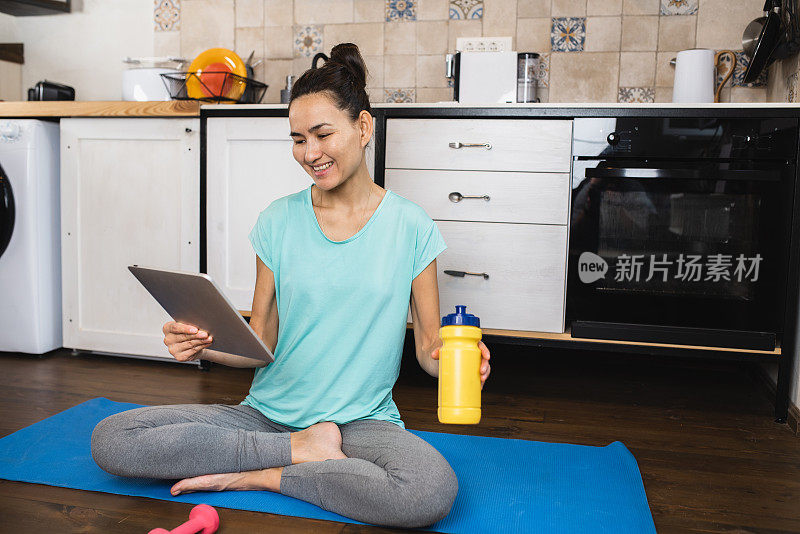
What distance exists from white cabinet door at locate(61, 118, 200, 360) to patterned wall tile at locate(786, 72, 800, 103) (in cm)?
183

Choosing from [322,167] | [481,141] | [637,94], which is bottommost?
[322,167]

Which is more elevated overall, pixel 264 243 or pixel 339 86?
pixel 339 86

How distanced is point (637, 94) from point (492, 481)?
1664 millimetres

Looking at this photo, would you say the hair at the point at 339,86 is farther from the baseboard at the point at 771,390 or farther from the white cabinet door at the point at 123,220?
the baseboard at the point at 771,390

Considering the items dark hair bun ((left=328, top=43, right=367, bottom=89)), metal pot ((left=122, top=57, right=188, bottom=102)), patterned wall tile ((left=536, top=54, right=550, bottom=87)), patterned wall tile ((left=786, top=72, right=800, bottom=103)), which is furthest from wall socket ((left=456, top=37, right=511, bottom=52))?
dark hair bun ((left=328, top=43, right=367, bottom=89))

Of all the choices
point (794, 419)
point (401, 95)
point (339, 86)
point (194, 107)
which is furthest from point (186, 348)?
point (401, 95)

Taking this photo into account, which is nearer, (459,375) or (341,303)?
(459,375)

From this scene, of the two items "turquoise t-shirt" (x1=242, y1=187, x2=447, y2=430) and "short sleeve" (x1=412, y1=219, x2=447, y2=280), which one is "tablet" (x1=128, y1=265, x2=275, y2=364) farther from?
"short sleeve" (x1=412, y1=219, x2=447, y2=280)

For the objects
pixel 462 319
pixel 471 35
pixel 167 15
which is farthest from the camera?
pixel 167 15

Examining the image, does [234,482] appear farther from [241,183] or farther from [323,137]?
[241,183]

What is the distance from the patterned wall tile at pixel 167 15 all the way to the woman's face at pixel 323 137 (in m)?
1.91

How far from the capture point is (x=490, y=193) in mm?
2133

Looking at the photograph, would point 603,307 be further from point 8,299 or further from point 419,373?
point 8,299

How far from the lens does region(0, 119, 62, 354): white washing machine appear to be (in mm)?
2445
